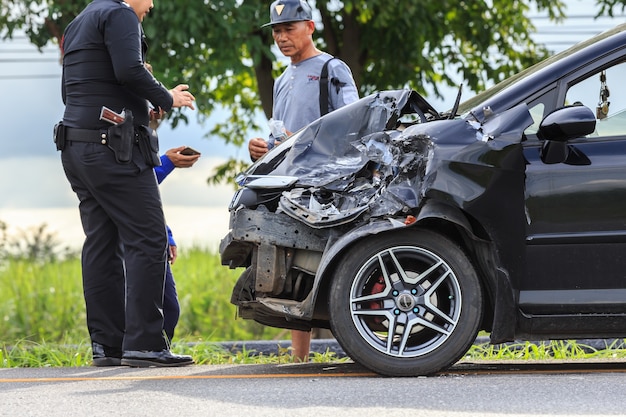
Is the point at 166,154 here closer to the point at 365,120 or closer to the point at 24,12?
the point at 365,120

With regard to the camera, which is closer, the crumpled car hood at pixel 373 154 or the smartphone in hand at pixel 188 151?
the crumpled car hood at pixel 373 154

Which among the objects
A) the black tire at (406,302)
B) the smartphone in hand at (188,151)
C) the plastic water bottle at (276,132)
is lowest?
the black tire at (406,302)

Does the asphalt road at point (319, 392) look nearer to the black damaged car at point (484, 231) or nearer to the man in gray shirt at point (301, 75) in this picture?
the black damaged car at point (484, 231)

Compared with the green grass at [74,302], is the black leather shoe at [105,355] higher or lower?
higher

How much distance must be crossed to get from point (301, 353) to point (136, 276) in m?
1.26

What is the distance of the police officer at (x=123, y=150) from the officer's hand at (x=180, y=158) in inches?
17.4

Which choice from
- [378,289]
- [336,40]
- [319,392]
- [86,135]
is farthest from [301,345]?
[336,40]

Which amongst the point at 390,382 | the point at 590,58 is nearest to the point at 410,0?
the point at 590,58

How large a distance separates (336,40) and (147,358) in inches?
301

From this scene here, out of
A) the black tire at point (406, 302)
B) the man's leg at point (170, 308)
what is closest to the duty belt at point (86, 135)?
the man's leg at point (170, 308)

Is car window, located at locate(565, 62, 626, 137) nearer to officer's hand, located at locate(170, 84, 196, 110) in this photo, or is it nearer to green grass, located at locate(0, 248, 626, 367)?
officer's hand, located at locate(170, 84, 196, 110)

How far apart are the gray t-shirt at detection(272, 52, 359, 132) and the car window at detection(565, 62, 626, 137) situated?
173 centimetres

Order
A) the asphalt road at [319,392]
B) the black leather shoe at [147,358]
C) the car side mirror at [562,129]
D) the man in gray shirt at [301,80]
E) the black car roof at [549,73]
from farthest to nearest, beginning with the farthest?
1. the man in gray shirt at [301,80]
2. the black leather shoe at [147,358]
3. the black car roof at [549,73]
4. the car side mirror at [562,129]
5. the asphalt road at [319,392]

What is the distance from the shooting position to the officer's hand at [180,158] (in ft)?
23.5
